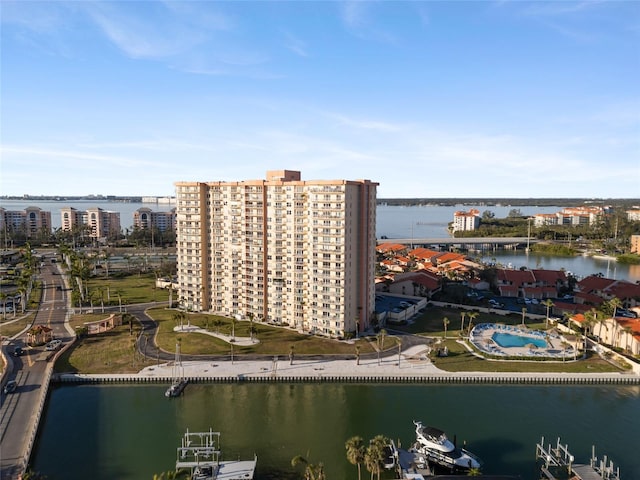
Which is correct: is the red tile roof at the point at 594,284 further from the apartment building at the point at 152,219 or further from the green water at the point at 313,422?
the apartment building at the point at 152,219

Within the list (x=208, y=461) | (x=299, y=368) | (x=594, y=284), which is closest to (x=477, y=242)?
(x=594, y=284)

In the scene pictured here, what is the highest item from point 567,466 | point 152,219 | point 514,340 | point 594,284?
point 152,219

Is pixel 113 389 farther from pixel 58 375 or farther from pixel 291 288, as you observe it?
pixel 291 288

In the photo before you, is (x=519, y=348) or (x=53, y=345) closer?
(x=53, y=345)

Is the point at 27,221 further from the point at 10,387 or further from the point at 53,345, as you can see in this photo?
the point at 10,387

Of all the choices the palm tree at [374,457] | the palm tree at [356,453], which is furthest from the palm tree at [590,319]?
the palm tree at [356,453]

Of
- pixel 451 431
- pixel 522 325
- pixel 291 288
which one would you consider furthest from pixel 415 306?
pixel 451 431
